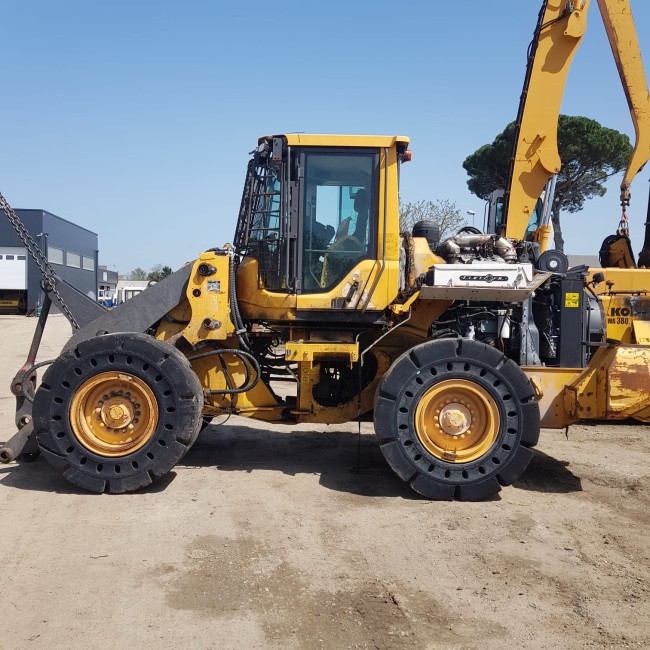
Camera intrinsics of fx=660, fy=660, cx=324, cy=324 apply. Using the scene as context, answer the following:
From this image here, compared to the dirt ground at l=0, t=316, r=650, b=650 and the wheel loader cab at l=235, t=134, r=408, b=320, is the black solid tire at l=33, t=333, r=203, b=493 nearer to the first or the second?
the dirt ground at l=0, t=316, r=650, b=650

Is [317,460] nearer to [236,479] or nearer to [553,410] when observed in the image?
[236,479]

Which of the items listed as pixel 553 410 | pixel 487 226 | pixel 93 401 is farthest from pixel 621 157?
pixel 93 401

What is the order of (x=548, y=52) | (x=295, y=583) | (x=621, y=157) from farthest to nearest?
(x=621, y=157)
(x=548, y=52)
(x=295, y=583)

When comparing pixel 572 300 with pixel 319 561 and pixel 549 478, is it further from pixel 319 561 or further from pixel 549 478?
pixel 319 561

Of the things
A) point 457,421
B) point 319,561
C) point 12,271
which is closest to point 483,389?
point 457,421

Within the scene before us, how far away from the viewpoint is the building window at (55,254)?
157 ft

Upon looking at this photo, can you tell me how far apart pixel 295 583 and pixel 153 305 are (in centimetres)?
336

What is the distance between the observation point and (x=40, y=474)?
6352 mm

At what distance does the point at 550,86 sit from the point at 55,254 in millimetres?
→ 46981

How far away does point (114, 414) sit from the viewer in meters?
5.93

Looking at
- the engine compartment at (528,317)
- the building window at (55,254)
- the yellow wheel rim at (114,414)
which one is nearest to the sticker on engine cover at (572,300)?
the engine compartment at (528,317)

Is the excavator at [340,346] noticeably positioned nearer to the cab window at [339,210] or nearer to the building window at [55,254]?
the cab window at [339,210]

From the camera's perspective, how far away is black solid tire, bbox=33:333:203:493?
5816 millimetres

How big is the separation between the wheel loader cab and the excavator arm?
2.93 meters
